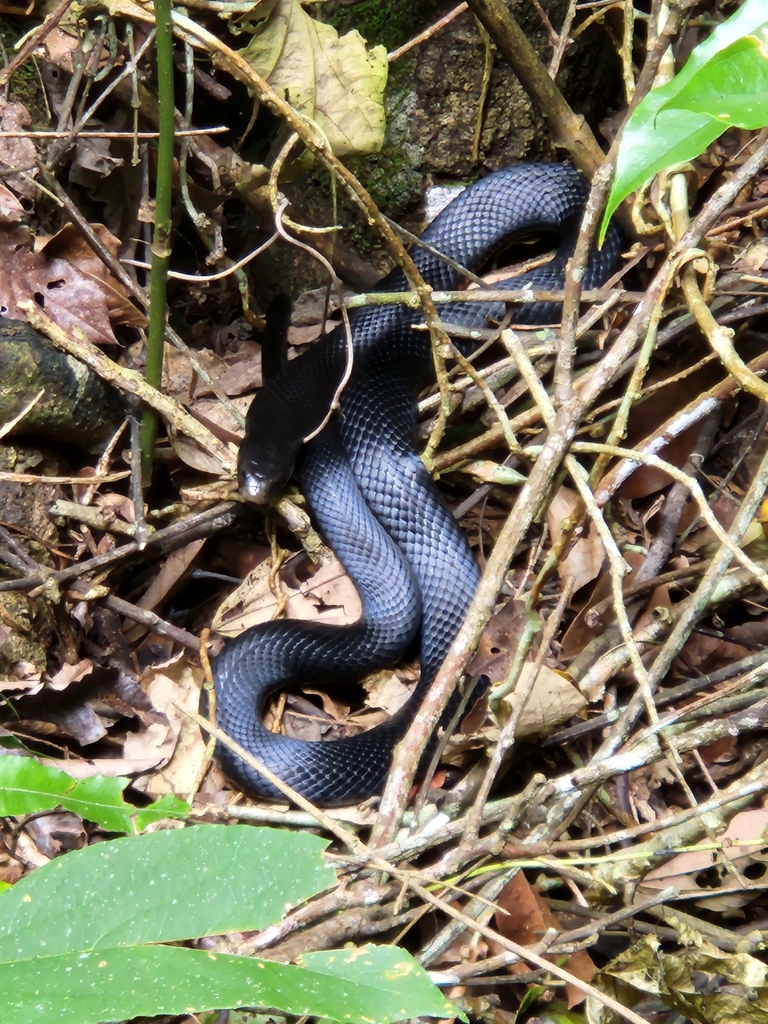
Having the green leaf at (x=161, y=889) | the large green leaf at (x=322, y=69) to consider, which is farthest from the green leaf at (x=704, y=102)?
the large green leaf at (x=322, y=69)

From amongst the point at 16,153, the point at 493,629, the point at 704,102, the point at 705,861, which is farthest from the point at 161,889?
the point at 16,153

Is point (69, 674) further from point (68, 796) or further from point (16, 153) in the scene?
point (16, 153)

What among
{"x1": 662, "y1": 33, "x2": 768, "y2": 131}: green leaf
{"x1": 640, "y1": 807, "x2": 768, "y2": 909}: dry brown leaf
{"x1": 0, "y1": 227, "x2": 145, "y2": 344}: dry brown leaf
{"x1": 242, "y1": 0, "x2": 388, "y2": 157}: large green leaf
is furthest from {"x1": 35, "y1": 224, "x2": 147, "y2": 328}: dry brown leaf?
{"x1": 640, "y1": 807, "x2": 768, "y2": 909}: dry brown leaf

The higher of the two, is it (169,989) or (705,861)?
(169,989)

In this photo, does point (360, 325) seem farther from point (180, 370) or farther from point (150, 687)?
point (150, 687)

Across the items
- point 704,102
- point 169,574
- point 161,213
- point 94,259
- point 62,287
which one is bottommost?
point 169,574

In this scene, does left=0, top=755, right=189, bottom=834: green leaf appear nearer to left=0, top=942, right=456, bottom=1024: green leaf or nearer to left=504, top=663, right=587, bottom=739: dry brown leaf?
left=0, top=942, right=456, bottom=1024: green leaf
